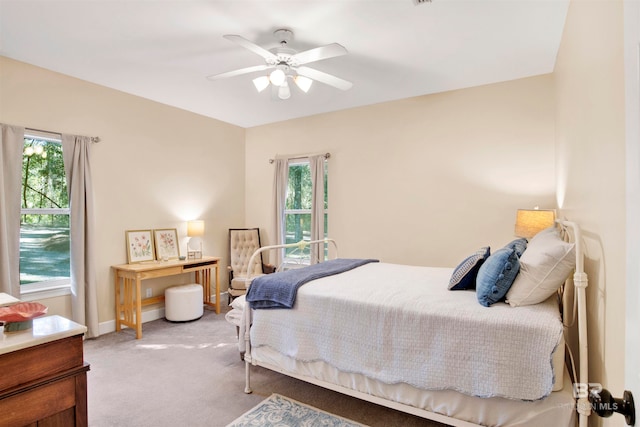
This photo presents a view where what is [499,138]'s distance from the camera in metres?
3.68

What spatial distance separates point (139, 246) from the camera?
4.14 metres

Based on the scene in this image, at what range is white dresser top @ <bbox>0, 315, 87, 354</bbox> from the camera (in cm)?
118

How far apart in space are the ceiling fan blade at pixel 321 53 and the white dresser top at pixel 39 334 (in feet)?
7.07

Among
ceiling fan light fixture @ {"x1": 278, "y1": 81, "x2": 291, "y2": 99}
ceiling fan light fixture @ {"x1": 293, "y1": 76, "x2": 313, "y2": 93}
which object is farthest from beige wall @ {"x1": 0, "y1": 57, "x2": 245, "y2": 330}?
ceiling fan light fixture @ {"x1": 293, "y1": 76, "x2": 313, "y2": 93}

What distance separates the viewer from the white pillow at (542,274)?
1.78 metres

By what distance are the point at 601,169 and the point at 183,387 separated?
9.67ft

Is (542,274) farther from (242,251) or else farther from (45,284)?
(45,284)

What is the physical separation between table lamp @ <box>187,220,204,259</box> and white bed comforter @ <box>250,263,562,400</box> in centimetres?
243

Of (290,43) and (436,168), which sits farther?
(436,168)

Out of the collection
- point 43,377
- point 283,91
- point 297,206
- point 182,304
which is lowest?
point 182,304

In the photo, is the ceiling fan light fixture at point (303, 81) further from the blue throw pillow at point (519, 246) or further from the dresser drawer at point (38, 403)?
the dresser drawer at point (38, 403)

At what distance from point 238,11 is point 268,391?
9.07ft

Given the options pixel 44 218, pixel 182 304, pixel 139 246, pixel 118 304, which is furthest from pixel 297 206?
pixel 44 218

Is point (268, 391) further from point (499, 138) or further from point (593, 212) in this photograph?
point (499, 138)
